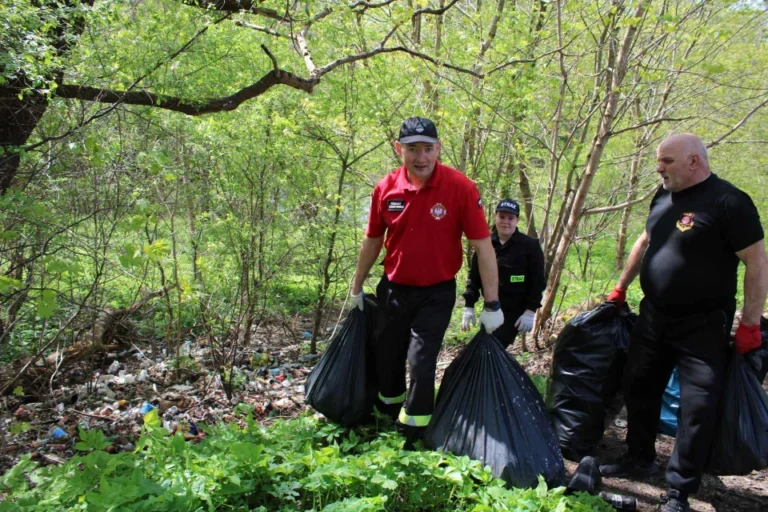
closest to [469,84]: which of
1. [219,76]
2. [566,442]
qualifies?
[219,76]

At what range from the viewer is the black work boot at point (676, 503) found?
260 centimetres

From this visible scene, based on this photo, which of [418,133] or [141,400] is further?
[141,400]

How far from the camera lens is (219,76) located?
16.5 ft

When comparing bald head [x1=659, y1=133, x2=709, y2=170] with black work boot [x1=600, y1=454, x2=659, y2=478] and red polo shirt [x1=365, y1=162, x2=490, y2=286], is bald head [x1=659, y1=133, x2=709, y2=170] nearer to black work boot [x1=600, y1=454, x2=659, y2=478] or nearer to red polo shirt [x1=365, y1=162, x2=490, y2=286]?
red polo shirt [x1=365, y1=162, x2=490, y2=286]

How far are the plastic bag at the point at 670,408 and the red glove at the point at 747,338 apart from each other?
1.99 ft

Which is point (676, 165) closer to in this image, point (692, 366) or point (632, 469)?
point (692, 366)

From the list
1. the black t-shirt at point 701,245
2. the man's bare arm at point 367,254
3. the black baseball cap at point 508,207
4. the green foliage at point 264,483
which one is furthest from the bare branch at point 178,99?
the black t-shirt at point 701,245

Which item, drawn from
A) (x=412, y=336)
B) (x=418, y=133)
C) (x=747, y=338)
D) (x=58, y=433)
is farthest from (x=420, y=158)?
Result: (x=58, y=433)

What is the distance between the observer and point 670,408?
A: 3.21 metres

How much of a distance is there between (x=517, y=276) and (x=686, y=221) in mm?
1303

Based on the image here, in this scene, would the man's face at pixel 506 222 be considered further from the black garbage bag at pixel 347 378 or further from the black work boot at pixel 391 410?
the black work boot at pixel 391 410

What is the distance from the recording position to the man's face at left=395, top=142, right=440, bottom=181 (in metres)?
2.84

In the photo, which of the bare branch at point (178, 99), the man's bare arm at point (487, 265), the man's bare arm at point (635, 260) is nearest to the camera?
the man's bare arm at point (487, 265)

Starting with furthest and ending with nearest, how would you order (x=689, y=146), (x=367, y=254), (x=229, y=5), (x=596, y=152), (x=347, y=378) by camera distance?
(x=596, y=152), (x=229, y=5), (x=367, y=254), (x=347, y=378), (x=689, y=146)
